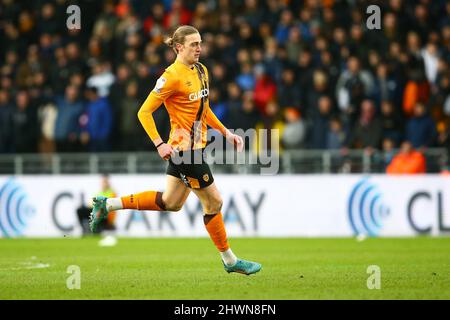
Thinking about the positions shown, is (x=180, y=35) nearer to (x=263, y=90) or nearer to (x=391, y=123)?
(x=391, y=123)

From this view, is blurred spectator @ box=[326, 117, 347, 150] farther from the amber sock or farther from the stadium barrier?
the amber sock

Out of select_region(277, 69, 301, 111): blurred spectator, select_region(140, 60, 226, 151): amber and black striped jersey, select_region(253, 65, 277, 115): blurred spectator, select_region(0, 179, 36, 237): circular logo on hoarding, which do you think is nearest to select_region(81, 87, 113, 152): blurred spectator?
select_region(0, 179, 36, 237): circular logo on hoarding

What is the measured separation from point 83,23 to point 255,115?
248 inches

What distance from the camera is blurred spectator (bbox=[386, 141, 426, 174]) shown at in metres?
18.7

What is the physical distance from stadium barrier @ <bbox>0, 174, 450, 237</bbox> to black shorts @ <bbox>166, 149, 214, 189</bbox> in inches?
344

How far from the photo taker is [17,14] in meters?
25.0

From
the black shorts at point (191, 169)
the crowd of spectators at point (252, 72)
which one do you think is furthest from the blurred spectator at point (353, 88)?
the black shorts at point (191, 169)

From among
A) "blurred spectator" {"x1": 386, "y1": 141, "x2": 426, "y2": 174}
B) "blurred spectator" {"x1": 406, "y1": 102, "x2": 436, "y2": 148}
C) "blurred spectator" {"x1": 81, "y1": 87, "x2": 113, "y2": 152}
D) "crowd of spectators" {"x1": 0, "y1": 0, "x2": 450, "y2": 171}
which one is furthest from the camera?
"blurred spectator" {"x1": 81, "y1": 87, "x2": 113, "y2": 152}

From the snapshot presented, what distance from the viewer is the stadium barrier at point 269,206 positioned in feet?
60.4

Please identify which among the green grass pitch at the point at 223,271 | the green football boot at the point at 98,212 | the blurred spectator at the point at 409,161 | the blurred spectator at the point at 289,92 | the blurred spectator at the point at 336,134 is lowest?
the green grass pitch at the point at 223,271

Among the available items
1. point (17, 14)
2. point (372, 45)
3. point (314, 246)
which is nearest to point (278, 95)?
point (372, 45)

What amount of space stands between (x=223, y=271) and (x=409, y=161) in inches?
320

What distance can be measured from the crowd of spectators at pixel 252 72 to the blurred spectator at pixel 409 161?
1.03 ft

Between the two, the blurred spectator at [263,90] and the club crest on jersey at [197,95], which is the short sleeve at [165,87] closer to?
the club crest on jersey at [197,95]
